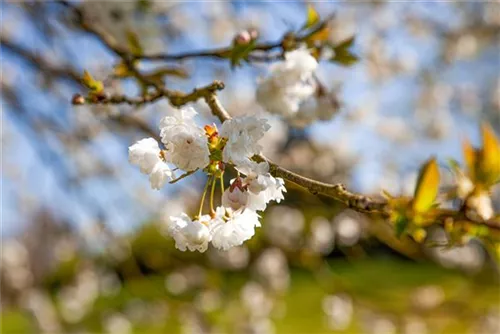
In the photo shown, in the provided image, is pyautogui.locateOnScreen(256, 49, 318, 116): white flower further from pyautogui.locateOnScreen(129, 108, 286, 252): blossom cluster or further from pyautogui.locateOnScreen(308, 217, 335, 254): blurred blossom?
pyautogui.locateOnScreen(308, 217, 335, 254): blurred blossom

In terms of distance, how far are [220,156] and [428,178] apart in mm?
255

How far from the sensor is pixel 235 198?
657 millimetres

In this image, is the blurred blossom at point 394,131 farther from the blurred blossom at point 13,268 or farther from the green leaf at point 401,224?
the green leaf at point 401,224

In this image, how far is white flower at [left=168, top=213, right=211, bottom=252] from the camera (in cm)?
64

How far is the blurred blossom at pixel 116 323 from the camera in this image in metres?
4.36

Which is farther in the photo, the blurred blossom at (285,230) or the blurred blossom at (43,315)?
the blurred blossom at (43,315)

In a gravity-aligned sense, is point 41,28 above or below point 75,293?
above

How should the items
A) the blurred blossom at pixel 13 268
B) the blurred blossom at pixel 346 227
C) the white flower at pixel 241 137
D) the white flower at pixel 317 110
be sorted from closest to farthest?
the white flower at pixel 241 137
the white flower at pixel 317 110
the blurred blossom at pixel 346 227
the blurred blossom at pixel 13 268

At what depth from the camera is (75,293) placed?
18.2 ft

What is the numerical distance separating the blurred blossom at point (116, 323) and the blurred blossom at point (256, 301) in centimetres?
94

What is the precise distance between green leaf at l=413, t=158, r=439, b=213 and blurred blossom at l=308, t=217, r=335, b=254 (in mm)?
2491

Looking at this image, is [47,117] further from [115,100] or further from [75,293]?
[75,293]

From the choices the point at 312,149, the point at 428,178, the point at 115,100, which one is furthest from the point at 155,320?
the point at 428,178

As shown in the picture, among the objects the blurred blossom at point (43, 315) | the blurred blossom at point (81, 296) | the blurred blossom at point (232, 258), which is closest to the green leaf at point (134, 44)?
the blurred blossom at point (232, 258)
